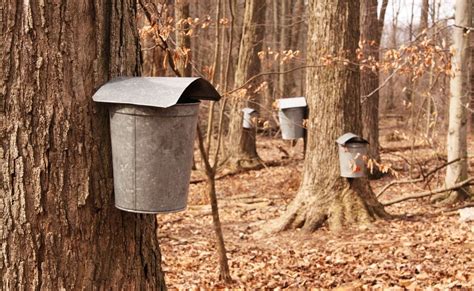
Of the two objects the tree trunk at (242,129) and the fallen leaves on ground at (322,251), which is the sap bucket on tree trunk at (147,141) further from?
the tree trunk at (242,129)

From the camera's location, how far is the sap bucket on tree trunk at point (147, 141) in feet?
6.82

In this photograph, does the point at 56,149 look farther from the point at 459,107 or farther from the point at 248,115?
the point at 248,115

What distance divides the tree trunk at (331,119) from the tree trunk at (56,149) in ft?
16.3

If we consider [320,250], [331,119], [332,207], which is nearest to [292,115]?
[331,119]

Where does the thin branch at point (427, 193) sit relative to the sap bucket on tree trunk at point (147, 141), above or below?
below

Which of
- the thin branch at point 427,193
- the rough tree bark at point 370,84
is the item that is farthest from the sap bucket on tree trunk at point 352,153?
the rough tree bark at point 370,84

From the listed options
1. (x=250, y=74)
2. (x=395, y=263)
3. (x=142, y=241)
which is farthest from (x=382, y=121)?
(x=142, y=241)

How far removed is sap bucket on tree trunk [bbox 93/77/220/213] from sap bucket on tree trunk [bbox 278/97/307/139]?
5.13 meters

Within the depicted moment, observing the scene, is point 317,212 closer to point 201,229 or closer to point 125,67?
point 201,229

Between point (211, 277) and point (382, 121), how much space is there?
17.8 metres

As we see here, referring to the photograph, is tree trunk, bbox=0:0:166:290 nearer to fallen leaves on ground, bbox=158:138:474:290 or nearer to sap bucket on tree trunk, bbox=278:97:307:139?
fallen leaves on ground, bbox=158:138:474:290

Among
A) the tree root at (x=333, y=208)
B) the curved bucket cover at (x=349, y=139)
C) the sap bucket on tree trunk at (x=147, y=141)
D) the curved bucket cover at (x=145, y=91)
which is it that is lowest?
the tree root at (x=333, y=208)

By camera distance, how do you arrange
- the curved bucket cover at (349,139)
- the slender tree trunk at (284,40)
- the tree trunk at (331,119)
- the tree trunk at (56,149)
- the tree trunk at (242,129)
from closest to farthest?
the tree trunk at (56,149) < the curved bucket cover at (349,139) < the tree trunk at (331,119) < the tree trunk at (242,129) < the slender tree trunk at (284,40)

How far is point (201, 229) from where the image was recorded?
785 cm
